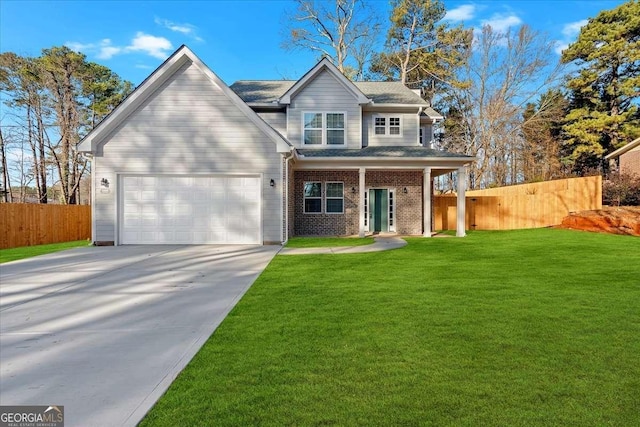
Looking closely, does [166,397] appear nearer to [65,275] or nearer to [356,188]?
[65,275]

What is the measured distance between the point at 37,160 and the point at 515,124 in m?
34.8

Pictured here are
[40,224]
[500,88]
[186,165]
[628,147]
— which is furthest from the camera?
[500,88]

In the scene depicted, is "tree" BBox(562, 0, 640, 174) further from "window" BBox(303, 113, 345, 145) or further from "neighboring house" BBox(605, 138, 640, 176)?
"window" BBox(303, 113, 345, 145)

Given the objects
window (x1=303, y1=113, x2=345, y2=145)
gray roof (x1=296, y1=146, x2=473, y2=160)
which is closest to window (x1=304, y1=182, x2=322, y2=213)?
gray roof (x1=296, y1=146, x2=473, y2=160)

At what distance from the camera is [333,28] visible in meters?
28.0

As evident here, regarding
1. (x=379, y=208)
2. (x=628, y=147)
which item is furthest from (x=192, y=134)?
(x=628, y=147)

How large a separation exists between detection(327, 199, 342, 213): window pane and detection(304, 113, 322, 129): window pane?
10.9 ft

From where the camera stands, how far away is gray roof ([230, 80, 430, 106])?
650 inches

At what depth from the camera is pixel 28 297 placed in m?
5.77

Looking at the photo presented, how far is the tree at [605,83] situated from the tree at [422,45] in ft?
26.6

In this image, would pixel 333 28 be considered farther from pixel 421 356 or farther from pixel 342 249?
pixel 421 356

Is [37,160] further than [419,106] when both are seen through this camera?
Yes

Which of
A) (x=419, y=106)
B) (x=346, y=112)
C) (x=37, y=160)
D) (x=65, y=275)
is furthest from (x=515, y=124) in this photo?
(x=37, y=160)

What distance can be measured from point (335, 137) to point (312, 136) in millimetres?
1002
